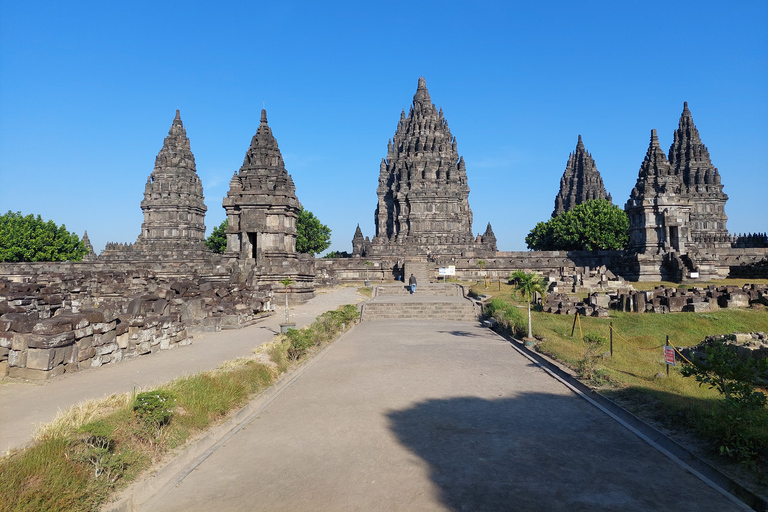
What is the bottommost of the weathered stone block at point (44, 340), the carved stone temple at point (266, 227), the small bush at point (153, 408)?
the small bush at point (153, 408)

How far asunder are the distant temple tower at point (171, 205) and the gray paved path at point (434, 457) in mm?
47537

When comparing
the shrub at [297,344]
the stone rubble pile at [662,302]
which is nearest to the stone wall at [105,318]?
the shrub at [297,344]

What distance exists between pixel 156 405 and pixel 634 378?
9.02 meters

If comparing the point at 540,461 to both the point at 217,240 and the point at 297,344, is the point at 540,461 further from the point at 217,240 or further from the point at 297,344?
the point at 217,240

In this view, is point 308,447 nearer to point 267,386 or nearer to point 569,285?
point 267,386

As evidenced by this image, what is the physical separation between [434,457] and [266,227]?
848 inches

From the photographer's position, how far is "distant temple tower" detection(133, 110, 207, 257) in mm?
51219

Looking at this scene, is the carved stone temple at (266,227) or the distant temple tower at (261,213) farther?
the distant temple tower at (261,213)

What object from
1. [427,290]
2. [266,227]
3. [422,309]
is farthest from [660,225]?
[266,227]

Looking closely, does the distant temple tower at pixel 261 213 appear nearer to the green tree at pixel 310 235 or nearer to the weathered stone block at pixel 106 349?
the weathered stone block at pixel 106 349

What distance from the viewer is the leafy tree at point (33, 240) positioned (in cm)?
4769

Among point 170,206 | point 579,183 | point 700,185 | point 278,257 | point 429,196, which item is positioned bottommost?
point 278,257

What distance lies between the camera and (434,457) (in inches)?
217

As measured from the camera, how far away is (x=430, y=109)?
64.6 m
